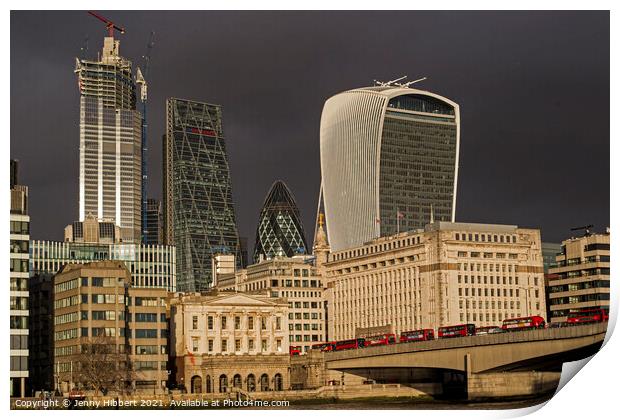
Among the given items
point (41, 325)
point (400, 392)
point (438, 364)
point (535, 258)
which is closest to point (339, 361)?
point (400, 392)

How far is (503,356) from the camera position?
114562 mm

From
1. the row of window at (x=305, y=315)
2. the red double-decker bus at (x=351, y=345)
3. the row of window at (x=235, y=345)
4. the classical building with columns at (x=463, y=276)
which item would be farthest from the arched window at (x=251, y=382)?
the row of window at (x=305, y=315)

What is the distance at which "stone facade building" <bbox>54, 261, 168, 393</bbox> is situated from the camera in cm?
13012

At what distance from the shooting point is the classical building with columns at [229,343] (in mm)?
151875

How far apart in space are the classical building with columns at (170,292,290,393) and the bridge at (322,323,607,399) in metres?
24.9

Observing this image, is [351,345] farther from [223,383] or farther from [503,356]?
[503,356]

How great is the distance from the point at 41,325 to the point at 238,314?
26240mm

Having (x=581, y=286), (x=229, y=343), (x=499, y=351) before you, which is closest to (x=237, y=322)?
(x=229, y=343)

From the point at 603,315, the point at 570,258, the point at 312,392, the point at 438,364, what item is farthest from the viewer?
the point at 570,258

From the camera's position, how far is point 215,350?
154 metres

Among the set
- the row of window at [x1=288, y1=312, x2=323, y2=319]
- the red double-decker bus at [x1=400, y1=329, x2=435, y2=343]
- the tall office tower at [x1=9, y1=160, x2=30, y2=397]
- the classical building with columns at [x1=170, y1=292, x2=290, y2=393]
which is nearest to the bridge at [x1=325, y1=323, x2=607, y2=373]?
the red double-decker bus at [x1=400, y1=329, x2=435, y2=343]

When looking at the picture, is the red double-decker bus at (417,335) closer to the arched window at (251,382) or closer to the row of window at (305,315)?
the arched window at (251,382)

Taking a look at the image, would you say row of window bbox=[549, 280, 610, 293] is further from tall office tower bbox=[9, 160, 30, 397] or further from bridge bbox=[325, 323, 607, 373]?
tall office tower bbox=[9, 160, 30, 397]
